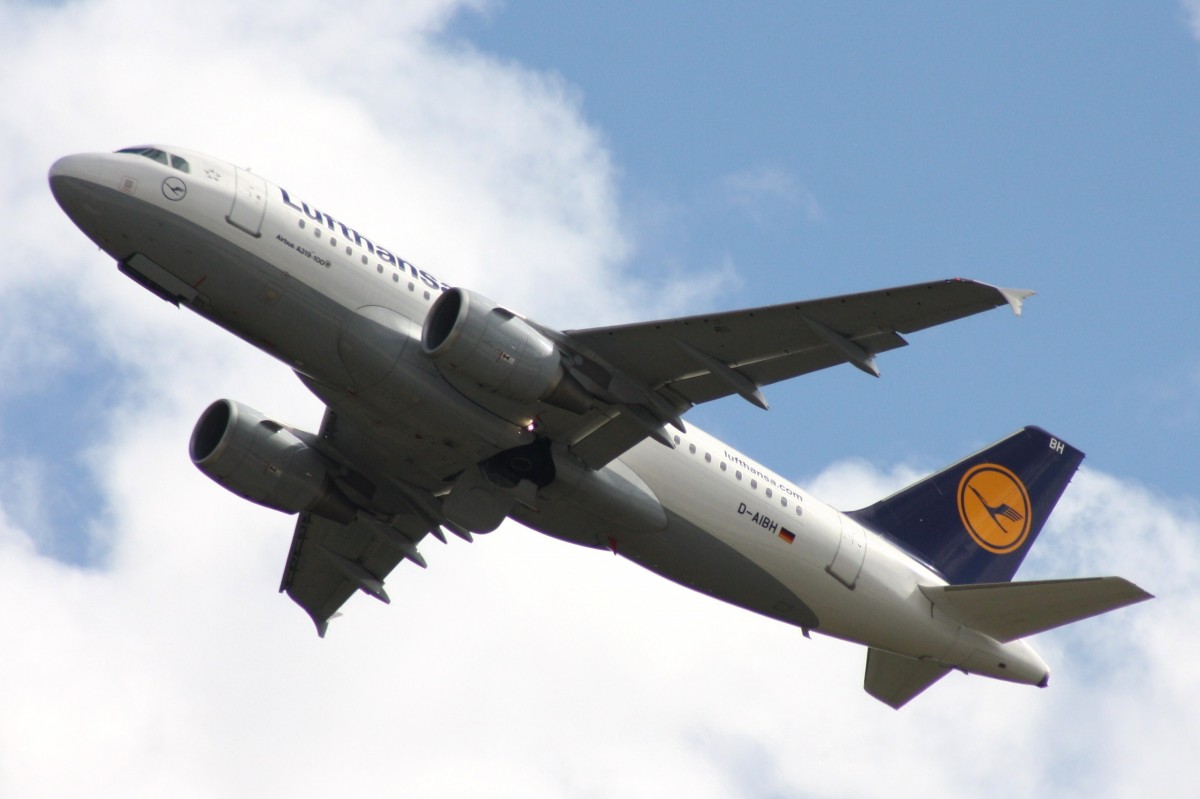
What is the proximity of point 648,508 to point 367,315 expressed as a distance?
270 inches

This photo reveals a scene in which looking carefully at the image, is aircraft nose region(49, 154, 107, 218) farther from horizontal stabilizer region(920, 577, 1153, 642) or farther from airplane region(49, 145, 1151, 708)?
horizontal stabilizer region(920, 577, 1153, 642)

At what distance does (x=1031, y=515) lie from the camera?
37.8 m

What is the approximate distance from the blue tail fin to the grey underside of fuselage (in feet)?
12.3

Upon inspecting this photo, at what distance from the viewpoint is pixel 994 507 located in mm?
37344

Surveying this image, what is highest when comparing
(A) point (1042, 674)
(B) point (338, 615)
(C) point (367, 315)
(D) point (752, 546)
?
(A) point (1042, 674)

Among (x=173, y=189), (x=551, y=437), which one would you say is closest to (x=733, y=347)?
(x=551, y=437)

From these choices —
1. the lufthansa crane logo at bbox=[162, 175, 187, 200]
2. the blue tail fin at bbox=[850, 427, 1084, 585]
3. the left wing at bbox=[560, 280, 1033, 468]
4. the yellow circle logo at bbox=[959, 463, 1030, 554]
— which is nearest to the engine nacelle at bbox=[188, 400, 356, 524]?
the lufthansa crane logo at bbox=[162, 175, 187, 200]

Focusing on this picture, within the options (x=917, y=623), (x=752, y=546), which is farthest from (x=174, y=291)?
(x=917, y=623)

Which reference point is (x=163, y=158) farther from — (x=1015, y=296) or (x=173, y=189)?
(x=1015, y=296)

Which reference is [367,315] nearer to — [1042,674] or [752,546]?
[752,546]

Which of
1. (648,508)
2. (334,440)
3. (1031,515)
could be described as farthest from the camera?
(1031,515)

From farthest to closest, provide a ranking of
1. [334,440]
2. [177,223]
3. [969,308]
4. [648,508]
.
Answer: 1. [334,440]
2. [648,508]
3. [177,223]
4. [969,308]

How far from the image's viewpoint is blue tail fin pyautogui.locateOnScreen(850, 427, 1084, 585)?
35.8 m

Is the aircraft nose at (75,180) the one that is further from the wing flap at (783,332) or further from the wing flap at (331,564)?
the wing flap at (331,564)
